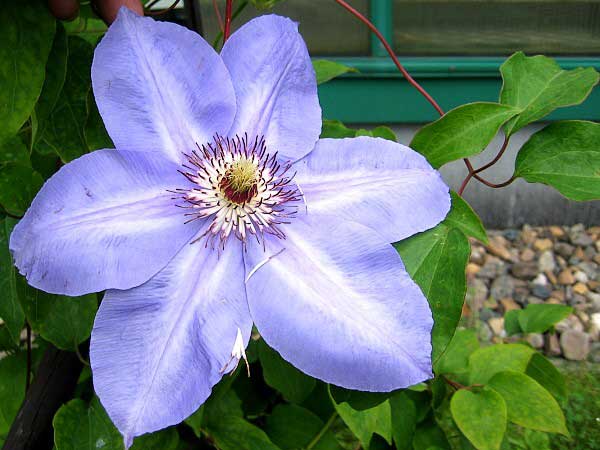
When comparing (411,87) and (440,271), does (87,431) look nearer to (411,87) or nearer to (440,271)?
(440,271)

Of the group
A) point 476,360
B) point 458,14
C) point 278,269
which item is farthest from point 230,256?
point 458,14

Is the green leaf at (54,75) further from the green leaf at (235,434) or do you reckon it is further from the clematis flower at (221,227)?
the green leaf at (235,434)

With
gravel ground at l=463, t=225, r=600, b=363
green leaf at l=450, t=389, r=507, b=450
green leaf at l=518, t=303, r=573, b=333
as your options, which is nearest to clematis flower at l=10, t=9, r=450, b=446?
green leaf at l=450, t=389, r=507, b=450

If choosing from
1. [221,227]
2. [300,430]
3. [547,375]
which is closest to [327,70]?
[221,227]

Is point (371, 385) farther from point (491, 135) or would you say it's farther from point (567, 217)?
point (567, 217)

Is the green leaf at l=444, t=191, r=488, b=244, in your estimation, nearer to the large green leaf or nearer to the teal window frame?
the large green leaf

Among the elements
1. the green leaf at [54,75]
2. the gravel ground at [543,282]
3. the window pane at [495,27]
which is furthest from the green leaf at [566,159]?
the window pane at [495,27]
